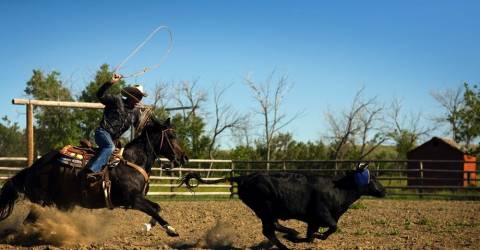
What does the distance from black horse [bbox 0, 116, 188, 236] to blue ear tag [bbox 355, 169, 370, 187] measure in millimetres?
2718

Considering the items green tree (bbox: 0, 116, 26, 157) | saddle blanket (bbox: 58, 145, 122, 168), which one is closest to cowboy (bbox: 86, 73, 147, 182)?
saddle blanket (bbox: 58, 145, 122, 168)

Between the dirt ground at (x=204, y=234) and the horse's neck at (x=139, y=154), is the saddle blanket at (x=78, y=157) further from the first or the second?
the dirt ground at (x=204, y=234)

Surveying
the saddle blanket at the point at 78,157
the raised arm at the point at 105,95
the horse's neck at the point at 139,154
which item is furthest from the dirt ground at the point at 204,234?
the raised arm at the point at 105,95

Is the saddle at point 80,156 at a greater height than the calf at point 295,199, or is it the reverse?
the saddle at point 80,156

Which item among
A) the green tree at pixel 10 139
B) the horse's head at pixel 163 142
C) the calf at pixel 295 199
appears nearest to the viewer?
the calf at pixel 295 199

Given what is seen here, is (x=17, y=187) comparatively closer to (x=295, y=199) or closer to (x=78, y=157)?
(x=78, y=157)

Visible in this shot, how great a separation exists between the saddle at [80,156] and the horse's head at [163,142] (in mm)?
523

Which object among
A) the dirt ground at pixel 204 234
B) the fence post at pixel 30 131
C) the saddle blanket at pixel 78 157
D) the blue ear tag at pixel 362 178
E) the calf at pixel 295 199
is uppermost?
the fence post at pixel 30 131

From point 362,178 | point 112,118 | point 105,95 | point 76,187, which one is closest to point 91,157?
point 76,187

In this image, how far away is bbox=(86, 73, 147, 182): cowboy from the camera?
8234 millimetres

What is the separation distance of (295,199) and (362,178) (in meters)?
1.11

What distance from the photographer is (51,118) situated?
3566 cm

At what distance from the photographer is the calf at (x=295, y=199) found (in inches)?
312

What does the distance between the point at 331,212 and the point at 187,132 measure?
26809mm
